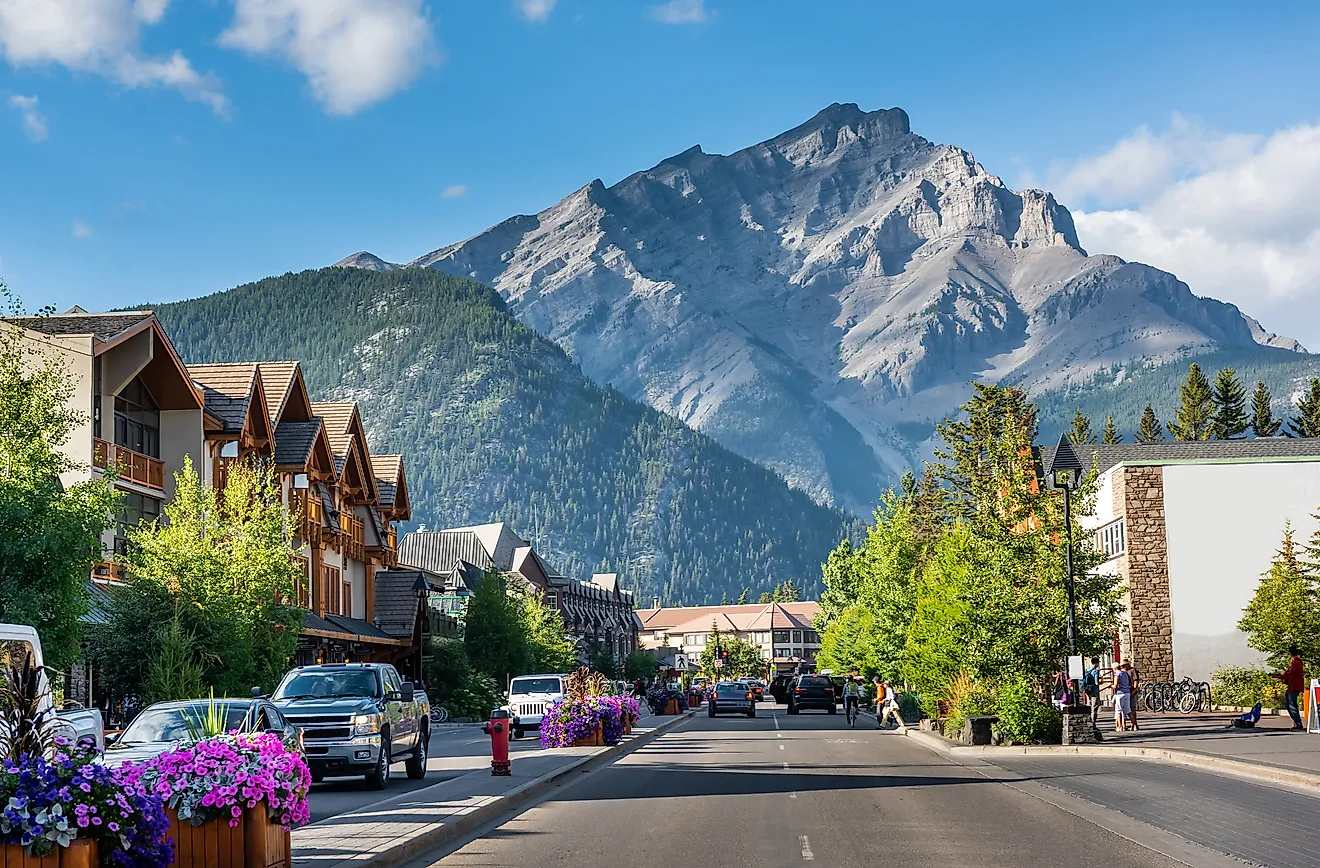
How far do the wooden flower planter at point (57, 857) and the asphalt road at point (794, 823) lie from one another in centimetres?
490

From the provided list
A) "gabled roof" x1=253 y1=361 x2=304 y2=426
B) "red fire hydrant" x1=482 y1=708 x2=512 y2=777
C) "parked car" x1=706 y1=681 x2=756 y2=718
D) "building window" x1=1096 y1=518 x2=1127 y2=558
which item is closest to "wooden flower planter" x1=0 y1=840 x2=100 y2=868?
"red fire hydrant" x1=482 y1=708 x2=512 y2=777

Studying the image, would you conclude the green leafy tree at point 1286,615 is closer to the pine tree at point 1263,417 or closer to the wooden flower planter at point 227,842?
the wooden flower planter at point 227,842

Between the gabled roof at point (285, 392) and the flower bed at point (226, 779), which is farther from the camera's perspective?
the gabled roof at point (285, 392)

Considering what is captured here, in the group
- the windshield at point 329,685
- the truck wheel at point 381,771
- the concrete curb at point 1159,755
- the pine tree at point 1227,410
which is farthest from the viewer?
the pine tree at point 1227,410

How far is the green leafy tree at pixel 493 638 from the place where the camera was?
7238cm

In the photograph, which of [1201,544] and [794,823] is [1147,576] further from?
[794,823]

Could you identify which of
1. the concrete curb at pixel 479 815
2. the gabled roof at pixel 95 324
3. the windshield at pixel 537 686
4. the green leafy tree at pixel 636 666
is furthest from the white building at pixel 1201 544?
the green leafy tree at pixel 636 666

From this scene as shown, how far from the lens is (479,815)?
1797cm

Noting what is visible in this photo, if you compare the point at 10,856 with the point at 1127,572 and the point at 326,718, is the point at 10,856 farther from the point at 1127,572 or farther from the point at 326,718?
the point at 1127,572

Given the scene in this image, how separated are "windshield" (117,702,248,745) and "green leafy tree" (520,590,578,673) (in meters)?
55.6

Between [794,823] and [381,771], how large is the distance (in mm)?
8481

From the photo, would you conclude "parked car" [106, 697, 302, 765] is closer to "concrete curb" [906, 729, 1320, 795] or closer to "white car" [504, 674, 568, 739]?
"concrete curb" [906, 729, 1320, 795]

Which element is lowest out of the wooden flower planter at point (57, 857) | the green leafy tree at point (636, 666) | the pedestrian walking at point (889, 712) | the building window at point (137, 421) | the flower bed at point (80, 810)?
the green leafy tree at point (636, 666)

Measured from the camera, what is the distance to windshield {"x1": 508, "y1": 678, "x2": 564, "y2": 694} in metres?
48.1
